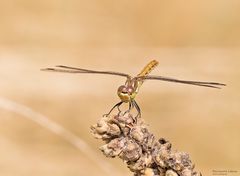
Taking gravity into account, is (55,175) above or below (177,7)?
below

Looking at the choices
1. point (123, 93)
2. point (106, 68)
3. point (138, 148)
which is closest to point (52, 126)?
point (106, 68)

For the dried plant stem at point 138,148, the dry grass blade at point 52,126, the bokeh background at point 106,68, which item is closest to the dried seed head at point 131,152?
the dried plant stem at point 138,148

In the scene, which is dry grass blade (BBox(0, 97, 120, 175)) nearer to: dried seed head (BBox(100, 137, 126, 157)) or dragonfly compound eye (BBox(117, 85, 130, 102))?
dragonfly compound eye (BBox(117, 85, 130, 102))

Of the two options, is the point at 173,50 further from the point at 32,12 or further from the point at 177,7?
the point at 32,12

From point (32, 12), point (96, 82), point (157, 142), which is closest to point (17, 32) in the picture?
point (32, 12)

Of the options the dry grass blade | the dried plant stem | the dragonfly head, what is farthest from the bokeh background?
the dried plant stem

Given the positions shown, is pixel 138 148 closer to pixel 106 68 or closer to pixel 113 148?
pixel 113 148
